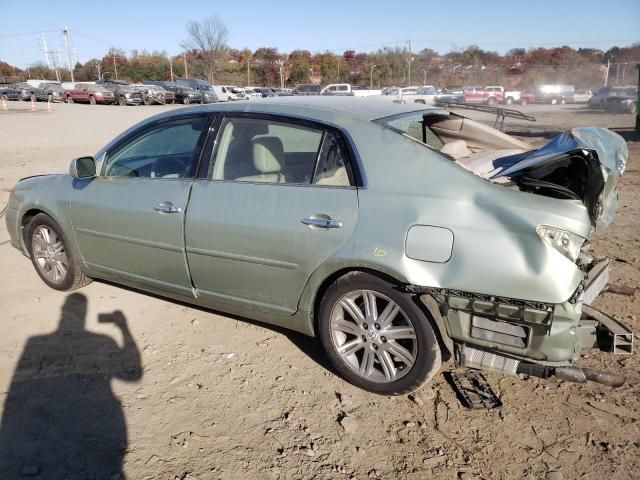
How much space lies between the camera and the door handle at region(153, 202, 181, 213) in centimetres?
336

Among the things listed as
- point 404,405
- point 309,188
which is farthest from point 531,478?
point 309,188

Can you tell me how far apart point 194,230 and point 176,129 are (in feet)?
2.99

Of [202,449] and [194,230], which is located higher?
[194,230]

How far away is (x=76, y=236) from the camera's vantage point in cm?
404

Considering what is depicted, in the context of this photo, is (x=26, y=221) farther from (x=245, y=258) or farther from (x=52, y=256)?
(x=245, y=258)

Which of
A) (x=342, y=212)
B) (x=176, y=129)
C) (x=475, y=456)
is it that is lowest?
(x=475, y=456)

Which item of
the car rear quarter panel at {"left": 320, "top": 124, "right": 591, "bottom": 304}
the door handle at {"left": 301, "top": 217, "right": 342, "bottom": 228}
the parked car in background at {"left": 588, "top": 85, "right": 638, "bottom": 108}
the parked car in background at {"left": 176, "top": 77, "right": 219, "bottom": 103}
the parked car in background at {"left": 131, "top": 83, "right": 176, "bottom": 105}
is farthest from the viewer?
the parked car in background at {"left": 176, "top": 77, "right": 219, "bottom": 103}

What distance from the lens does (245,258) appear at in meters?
3.12

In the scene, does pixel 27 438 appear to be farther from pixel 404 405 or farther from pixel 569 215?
pixel 569 215

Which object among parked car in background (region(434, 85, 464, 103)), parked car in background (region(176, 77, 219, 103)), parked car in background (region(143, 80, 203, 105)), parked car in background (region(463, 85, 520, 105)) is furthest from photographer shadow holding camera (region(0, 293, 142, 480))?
parked car in background (region(463, 85, 520, 105))

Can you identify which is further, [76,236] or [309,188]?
[76,236]

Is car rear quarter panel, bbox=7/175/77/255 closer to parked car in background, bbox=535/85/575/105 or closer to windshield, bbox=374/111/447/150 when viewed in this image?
A: windshield, bbox=374/111/447/150

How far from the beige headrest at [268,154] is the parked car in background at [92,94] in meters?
37.6

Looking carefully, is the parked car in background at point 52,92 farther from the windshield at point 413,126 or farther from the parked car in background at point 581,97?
the parked car in background at point 581,97
